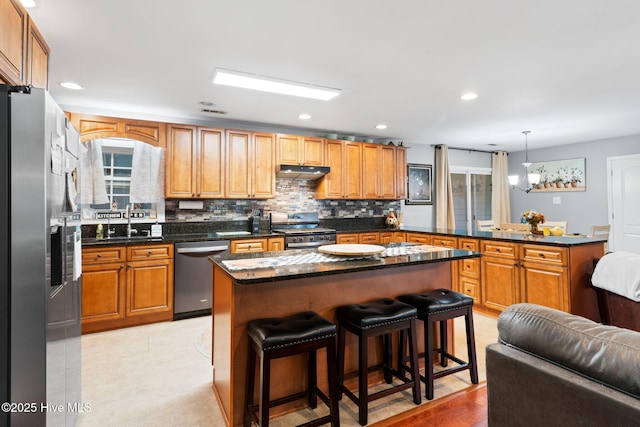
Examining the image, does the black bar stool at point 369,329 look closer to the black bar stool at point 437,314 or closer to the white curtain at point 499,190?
the black bar stool at point 437,314

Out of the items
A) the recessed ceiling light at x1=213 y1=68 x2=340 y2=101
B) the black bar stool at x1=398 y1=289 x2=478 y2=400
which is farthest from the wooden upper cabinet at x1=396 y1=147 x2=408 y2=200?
the black bar stool at x1=398 y1=289 x2=478 y2=400

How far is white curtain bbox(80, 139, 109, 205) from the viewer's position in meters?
3.78

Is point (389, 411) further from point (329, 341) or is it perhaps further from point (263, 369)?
point (263, 369)

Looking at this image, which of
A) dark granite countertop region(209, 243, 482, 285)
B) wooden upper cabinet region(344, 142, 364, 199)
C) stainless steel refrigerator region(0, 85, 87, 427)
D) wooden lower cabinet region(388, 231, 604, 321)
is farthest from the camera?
wooden upper cabinet region(344, 142, 364, 199)

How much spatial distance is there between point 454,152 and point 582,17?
16.3ft

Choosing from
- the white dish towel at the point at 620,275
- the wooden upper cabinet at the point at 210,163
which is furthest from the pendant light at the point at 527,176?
the wooden upper cabinet at the point at 210,163

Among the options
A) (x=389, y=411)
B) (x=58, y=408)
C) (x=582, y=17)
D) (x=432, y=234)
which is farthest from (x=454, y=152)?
(x=58, y=408)

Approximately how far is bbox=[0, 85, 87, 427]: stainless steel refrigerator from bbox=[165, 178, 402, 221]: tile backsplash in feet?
10.0

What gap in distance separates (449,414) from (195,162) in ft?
12.3

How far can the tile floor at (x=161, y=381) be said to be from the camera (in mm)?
1994

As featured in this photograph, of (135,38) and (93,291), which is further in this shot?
(93,291)

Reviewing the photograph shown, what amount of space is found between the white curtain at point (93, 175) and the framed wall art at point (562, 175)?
316 inches

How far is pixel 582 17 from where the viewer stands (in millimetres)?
2170

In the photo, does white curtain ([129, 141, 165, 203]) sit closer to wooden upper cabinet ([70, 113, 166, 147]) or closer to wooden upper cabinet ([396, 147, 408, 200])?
wooden upper cabinet ([70, 113, 166, 147])
